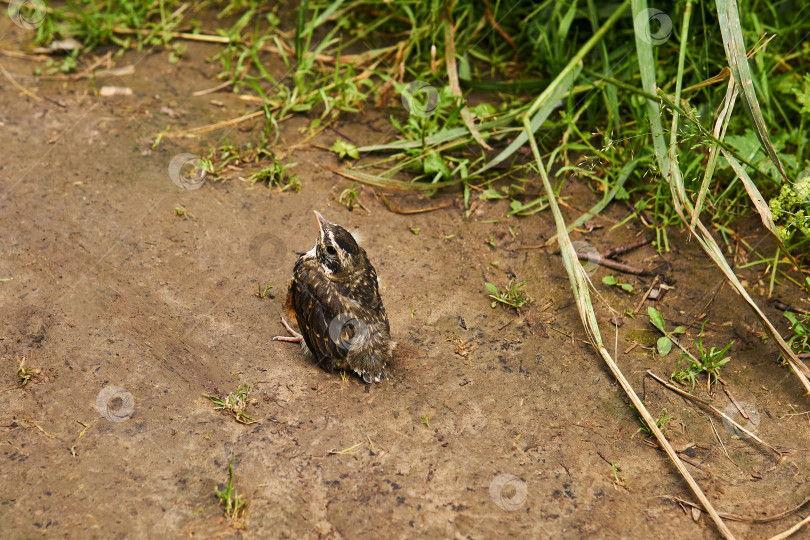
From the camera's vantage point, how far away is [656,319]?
3.87 metres

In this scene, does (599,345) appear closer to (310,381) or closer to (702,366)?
(702,366)

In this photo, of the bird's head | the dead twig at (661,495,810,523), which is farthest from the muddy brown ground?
the bird's head

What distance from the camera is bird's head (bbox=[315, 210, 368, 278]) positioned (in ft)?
11.7

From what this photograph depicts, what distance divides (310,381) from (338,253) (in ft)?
2.35

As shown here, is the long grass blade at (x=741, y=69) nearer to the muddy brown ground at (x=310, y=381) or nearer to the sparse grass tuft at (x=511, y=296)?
the muddy brown ground at (x=310, y=381)


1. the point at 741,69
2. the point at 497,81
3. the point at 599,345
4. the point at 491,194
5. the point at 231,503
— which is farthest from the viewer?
the point at 497,81

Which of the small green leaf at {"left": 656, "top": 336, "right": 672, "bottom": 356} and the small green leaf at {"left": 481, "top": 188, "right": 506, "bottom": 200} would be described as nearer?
the small green leaf at {"left": 656, "top": 336, "right": 672, "bottom": 356}

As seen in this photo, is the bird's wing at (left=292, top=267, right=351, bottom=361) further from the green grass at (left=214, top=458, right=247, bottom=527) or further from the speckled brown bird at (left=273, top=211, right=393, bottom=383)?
the green grass at (left=214, top=458, right=247, bottom=527)

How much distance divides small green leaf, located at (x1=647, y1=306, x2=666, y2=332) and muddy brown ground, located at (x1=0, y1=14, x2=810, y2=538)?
82 millimetres

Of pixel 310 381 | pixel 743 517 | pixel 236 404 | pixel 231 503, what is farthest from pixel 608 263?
pixel 231 503

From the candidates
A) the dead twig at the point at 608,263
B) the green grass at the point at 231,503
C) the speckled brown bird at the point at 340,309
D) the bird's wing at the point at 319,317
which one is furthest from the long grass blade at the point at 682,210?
the green grass at the point at 231,503

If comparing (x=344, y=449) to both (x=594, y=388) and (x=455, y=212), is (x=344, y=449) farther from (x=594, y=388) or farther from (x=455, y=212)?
(x=455, y=212)

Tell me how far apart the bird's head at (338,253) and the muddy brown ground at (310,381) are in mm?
434

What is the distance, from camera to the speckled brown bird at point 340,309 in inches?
136
